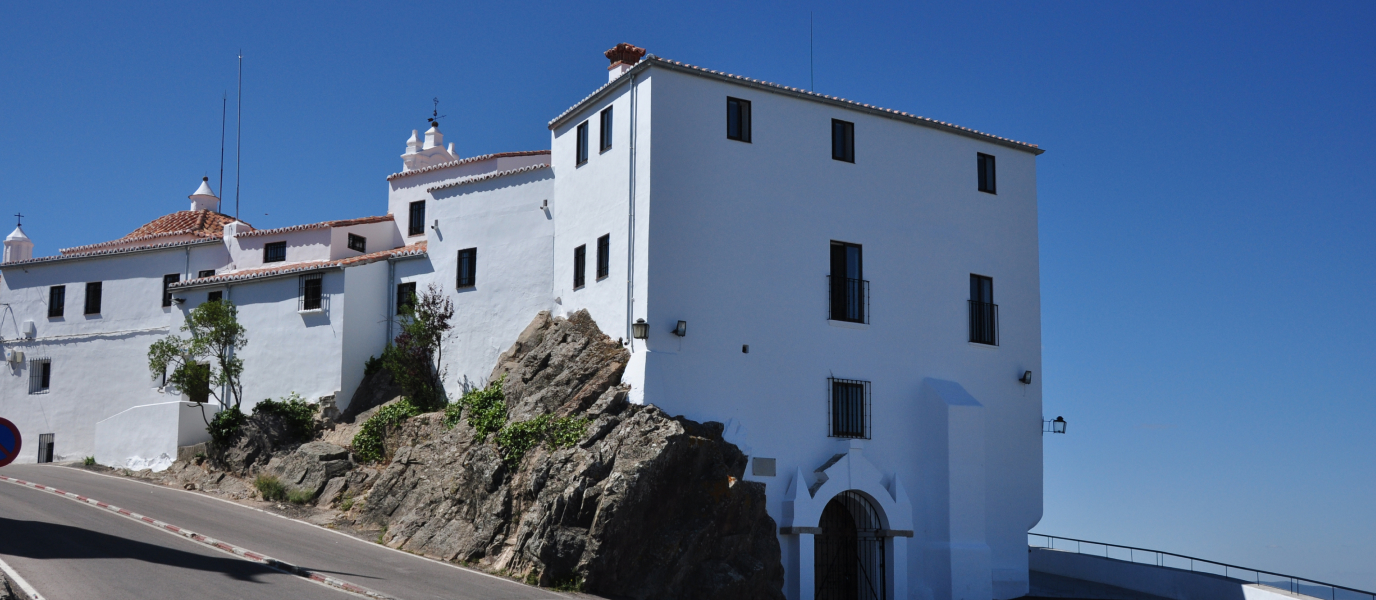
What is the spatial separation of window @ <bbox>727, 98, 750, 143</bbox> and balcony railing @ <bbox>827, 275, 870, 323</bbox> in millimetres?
3965

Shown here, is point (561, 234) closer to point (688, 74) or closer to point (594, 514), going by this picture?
point (688, 74)

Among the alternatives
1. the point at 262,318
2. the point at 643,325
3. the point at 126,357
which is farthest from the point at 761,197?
the point at 126,357

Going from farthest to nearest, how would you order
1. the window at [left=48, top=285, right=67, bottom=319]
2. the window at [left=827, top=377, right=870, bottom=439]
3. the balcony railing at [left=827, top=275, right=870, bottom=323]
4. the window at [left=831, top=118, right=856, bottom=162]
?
the window at [left=48, top=285, right=67, bottom=319] → the window at [left=831, top=118, right=856, bottom=162] → the balcony railing at [left=827, top=275, right=870, bottom=323] → the window at [left=827, top=377, right=870, bottom=439]

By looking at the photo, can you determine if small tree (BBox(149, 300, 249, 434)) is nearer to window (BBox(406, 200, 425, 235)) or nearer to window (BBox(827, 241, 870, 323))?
window (BBox(406, 200, 425, 235))

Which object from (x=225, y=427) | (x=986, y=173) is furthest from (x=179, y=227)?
(x=986, y=173)

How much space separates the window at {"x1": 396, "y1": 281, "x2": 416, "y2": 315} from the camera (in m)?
33.4

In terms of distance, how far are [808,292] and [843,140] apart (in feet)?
13.6

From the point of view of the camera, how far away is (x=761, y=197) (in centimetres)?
2689

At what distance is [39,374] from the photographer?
40344mm

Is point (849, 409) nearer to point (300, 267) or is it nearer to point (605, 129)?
point (605, 129)

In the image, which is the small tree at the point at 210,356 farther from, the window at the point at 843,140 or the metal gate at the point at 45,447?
the window at the point at 843,140

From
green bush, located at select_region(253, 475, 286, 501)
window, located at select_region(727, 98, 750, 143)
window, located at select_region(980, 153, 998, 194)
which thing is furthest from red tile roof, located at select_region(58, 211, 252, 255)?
window, located at select_region(980, 153, 998, 194)

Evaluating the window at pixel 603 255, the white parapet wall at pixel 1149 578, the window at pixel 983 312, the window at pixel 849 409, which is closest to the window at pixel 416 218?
the window at pixel 603 255

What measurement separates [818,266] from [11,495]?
19842mm
